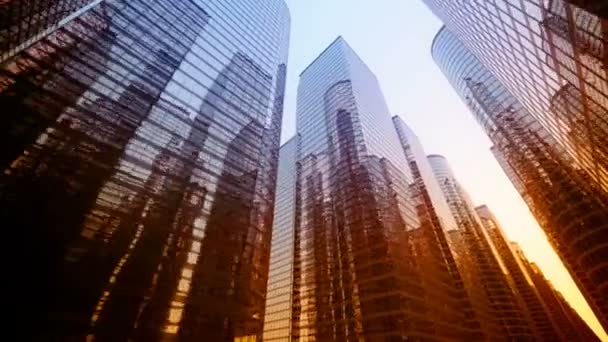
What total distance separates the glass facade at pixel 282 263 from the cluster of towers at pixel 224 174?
70 cm

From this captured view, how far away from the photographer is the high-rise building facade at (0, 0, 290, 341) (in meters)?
16.9

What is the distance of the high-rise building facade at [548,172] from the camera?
45.1 metres

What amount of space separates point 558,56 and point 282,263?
53314mm

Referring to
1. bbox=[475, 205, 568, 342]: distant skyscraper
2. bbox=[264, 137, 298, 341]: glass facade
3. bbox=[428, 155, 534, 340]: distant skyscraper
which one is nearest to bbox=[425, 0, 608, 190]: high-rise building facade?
bbox=[264, 137, 298, 341]: glass facade

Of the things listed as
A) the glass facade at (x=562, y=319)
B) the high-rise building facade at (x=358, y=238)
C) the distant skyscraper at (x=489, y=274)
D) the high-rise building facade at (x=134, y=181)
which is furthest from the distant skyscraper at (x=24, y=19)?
the glass facade at (x=562, y=319)

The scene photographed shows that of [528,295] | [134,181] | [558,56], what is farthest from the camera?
[528,295]

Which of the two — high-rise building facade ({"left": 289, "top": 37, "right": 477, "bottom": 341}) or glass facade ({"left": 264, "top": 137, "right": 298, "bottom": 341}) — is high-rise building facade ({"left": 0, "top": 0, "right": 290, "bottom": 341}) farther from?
glass facade ({"left": 264, "top": 137, "right": 298, "bottom": 341})

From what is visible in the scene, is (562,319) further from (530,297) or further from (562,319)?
(530,297)

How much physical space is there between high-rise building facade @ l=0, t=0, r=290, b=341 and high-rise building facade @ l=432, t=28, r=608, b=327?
36.6m

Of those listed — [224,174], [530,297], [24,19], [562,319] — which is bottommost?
[224,174]

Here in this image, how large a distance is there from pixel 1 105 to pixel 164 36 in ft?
54.8

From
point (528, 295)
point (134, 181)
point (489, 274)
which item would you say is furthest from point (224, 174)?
point (528, 295)

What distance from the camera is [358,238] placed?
39906 mm

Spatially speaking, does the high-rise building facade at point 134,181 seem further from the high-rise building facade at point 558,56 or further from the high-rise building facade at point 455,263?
the high-rise building facade at point 455,263
